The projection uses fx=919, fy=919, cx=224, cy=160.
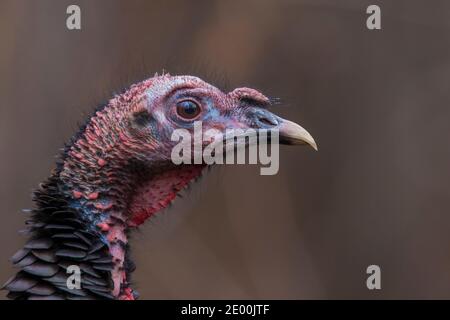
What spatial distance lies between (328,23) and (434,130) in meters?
1.55

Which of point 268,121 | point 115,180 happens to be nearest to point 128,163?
point 115,180

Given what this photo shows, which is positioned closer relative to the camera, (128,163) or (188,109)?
(128,163)

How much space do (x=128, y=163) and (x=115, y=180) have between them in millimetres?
110

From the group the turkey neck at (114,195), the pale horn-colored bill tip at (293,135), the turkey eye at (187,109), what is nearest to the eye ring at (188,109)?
the turkey eye at (187,109)

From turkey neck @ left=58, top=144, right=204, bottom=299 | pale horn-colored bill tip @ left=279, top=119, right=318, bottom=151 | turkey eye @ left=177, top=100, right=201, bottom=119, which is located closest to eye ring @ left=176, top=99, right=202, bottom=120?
turkey eye @ left=177, top=100, right=201, bottom=119

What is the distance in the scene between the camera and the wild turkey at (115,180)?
3.77 metres

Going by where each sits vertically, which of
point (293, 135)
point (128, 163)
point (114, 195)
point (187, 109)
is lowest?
point (114, 195)

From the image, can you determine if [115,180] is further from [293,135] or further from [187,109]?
[293,135]

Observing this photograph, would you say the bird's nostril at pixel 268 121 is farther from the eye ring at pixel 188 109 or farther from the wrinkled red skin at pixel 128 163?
the eye ring at pixel 188 109

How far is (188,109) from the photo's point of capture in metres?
4.26

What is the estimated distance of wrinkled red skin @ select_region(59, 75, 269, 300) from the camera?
3904 mm

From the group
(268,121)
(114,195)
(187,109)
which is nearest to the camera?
(114,195)

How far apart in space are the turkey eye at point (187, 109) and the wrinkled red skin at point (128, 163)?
5 cm

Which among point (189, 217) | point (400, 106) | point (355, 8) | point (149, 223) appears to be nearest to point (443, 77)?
point (400, 106)
